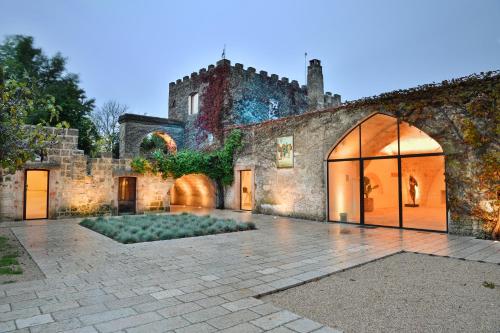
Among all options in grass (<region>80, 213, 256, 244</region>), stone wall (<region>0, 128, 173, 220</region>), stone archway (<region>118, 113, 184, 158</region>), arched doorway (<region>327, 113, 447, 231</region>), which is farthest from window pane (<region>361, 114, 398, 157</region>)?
stone archway (<region>118, 113, 184, 158</region>)

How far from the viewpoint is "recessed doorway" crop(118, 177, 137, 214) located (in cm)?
1243

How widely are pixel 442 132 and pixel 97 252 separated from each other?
8039 millimetres

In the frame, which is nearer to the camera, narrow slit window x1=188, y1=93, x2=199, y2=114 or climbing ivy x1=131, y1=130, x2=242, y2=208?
climbing ivy x1=131, y1=130, x2=242, y2=208

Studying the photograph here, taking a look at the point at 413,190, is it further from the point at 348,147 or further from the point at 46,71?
the point at 46,71

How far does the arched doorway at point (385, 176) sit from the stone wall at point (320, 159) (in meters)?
0.26

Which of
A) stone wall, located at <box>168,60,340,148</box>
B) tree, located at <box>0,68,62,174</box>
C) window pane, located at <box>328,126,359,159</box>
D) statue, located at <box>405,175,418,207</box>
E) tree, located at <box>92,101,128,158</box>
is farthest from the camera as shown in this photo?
tree, located at <box>92,101,128,158</box>

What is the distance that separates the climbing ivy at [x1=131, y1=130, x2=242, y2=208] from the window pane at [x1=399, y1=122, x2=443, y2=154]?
6668 millimetres

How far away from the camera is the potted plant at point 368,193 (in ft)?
32.6

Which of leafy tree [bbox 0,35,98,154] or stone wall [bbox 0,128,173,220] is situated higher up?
leafy tree [bbox 0,35,98,154]

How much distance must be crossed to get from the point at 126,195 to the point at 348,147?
8325 millimetres

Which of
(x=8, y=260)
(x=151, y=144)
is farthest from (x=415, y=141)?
(x=151, y=144)

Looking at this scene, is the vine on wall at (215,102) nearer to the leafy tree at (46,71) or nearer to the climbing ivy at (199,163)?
the climbing ivy at (199,163)

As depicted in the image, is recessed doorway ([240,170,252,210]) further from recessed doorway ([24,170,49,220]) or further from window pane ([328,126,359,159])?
recessed doorway ([24,170,49,220])

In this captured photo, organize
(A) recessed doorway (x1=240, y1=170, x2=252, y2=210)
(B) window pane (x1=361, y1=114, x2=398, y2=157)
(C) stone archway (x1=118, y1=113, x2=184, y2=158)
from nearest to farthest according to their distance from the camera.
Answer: (B) window pane (x1=361, y1=114, x2=398, y2=157), (A) recessed doorway (x1=240, y1=170, x2=252, y2=210), (C) stone archway (x1=118, y1=113, x2=184, y2=158)
